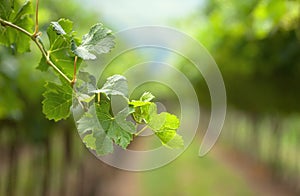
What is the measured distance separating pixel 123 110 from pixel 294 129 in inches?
533

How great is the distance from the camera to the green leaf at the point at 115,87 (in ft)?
1.98

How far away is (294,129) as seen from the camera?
1357 cm

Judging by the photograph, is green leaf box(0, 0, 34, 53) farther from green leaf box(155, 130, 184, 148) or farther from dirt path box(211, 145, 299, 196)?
dirt path box(211, 145, 299, 196)

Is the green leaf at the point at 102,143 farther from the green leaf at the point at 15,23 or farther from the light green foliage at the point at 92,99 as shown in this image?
the green leaf at the point at 15,23

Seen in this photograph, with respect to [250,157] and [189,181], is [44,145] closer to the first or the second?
[189,181]

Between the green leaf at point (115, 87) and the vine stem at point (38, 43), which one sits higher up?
the vine stem at point (38, 43)

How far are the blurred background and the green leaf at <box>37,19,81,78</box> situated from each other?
20cm

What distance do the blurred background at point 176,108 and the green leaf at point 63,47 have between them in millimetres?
204

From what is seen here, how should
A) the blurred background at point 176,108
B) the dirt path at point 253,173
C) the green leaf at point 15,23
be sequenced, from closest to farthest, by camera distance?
the green leaf at point 15,23 < the blurred background at point 176,108 < the dirt path at point 253,173

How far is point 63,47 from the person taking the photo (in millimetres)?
691

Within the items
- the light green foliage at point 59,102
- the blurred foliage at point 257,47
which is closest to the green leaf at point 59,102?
the light green foliage at point 59,102

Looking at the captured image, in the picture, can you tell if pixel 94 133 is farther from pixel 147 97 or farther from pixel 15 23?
pixel 15 23

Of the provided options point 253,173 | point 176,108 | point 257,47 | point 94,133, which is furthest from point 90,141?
point 253,173

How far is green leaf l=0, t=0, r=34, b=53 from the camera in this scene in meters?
0.73
